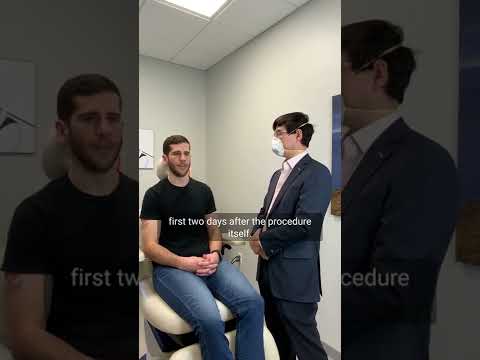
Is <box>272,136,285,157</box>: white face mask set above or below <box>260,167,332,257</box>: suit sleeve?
above

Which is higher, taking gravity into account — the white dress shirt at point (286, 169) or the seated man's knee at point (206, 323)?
the white dress shirt at point (286, 169)

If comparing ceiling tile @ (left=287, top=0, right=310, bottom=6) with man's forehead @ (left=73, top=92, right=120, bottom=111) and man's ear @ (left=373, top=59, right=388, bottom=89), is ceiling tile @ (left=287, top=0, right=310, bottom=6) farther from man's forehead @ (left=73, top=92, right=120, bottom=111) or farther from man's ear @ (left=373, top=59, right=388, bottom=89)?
man's forehead @ (left=73, top=92, right=120, bottom=111)

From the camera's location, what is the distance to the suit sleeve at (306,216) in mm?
840

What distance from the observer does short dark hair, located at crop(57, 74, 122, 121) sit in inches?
33.3

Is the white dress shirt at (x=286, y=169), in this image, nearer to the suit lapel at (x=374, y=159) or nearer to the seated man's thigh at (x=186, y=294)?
the suit lapel at (x=374, y=159)

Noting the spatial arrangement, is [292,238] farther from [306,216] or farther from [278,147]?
[278,147]

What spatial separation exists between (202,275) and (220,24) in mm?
733

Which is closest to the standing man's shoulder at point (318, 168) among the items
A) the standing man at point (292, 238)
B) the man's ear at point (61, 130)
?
the standing man at point (292, 238)

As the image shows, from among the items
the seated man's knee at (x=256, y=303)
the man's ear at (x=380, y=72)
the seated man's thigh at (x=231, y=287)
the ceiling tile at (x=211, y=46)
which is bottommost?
the seated man's knee at (x=256, y=303)

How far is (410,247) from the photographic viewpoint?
2.98 ft

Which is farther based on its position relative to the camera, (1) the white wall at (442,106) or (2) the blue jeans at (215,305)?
(1) the white wall at (442,106)

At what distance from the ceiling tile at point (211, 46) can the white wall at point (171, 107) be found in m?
0.03

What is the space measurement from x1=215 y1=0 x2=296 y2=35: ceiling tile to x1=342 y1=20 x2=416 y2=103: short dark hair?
21 centimetres

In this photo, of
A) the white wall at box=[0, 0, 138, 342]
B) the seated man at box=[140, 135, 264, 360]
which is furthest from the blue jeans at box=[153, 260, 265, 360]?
the white wall at box=[0, 0, 138, 342]
